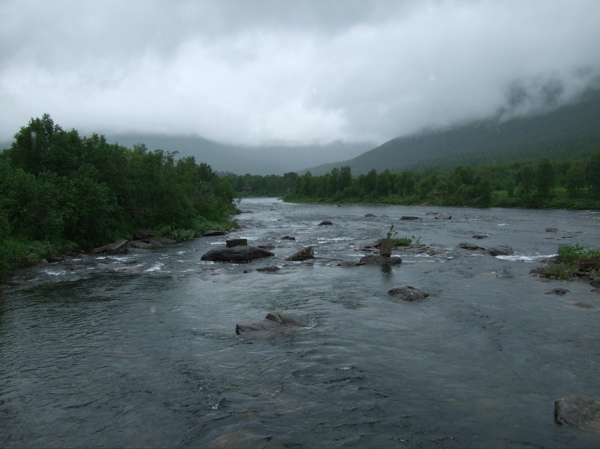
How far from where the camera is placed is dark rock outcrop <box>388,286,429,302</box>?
22433 millimetres

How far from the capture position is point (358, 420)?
1096 cm

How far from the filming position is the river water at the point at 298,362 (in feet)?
34.6

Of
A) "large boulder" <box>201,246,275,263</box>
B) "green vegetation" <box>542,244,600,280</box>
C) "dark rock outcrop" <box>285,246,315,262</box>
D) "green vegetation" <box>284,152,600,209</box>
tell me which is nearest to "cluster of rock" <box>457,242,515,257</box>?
"green vegetation" <box>542,244,600,280</box>

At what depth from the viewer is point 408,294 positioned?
22734 millimetres

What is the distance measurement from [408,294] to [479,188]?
11070 centimetres

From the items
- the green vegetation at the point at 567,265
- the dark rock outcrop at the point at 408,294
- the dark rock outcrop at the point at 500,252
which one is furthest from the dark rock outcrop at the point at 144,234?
the green vegetation at the point at 567,265

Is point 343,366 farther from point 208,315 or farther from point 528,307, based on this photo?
point 528,307

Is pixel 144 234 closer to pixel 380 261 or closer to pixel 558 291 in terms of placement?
pixel 380 261

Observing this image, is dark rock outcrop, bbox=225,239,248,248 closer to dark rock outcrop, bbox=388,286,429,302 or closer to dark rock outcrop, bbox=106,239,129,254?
dark rock outcrop, bbox=106,239,129,254

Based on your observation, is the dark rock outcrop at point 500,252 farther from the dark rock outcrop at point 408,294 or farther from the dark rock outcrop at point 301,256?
the dark rock outcrop at point 408,294

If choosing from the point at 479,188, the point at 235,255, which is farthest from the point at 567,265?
the point at 479,188

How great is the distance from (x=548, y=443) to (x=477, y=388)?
2682 millimetres

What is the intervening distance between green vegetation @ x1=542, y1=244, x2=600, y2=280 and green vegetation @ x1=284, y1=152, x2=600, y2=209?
81376 mm

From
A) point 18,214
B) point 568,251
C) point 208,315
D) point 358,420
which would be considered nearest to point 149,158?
point 18,214
